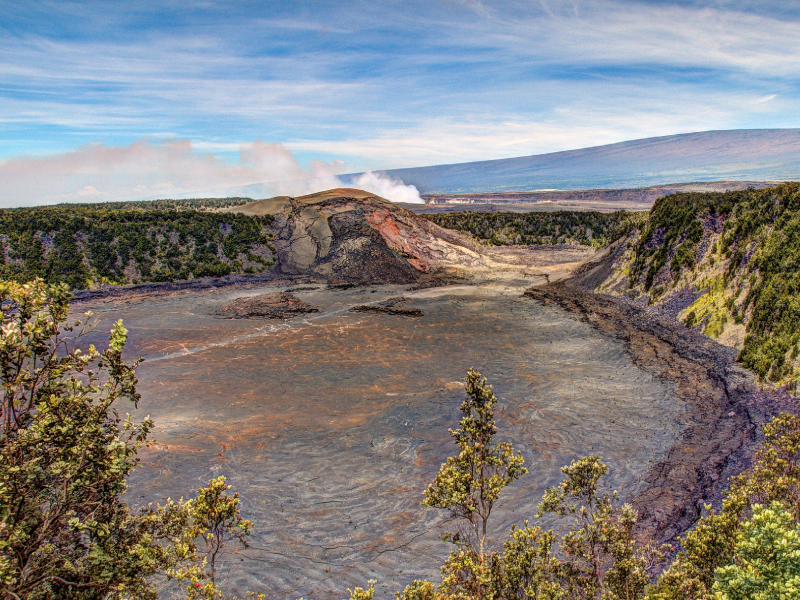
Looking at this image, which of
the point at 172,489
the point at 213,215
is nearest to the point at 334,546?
the point at 172,489

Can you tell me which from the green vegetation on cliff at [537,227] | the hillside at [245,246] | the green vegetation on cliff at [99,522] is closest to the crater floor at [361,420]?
the green vegetation on cliff at [99,522]

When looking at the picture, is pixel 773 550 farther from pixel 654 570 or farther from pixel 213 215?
pixel 213 215

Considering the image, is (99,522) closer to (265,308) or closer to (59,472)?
(59,472)

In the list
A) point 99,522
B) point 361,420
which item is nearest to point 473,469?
point 99,522

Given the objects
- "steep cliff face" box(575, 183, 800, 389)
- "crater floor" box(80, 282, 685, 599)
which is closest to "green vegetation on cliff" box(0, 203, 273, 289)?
"crater floor" box(80, 282, 685, 599)

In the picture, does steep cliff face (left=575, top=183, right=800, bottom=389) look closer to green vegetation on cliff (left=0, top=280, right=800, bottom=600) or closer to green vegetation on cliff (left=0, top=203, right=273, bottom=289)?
green vegetation on cliff (left=0, top=280, right=800, bottom=600)

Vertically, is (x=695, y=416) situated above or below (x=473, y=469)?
below
